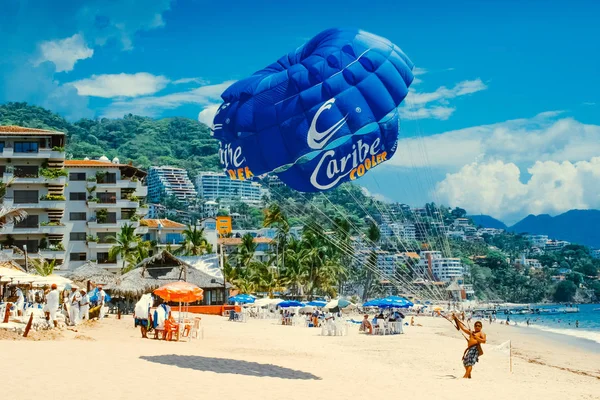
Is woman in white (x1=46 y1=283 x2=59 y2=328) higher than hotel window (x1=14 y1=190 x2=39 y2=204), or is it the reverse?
hotel window (x1=14 y1=190 x2=39 y2=204)

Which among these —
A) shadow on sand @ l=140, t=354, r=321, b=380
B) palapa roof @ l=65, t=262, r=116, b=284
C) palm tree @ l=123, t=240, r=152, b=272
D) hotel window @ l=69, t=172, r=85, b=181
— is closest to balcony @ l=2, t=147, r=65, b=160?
hotel window @ l=69, t=172, r=85, b=181

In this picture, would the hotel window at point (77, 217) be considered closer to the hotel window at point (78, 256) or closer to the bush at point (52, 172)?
the hotel window at point (78, 256)

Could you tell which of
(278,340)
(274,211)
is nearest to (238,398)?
(278,340)

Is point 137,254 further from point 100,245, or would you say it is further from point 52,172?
point 52,172

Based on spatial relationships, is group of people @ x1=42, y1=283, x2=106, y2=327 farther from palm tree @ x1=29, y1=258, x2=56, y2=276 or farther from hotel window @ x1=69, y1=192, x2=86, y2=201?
hotel window @ x1=69, y1=192, x2=86, y2=201

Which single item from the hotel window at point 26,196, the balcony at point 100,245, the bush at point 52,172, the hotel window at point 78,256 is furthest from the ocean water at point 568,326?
the hotel window at point 26,196

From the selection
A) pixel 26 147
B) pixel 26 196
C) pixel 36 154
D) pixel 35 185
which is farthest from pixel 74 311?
pixel 26 147
